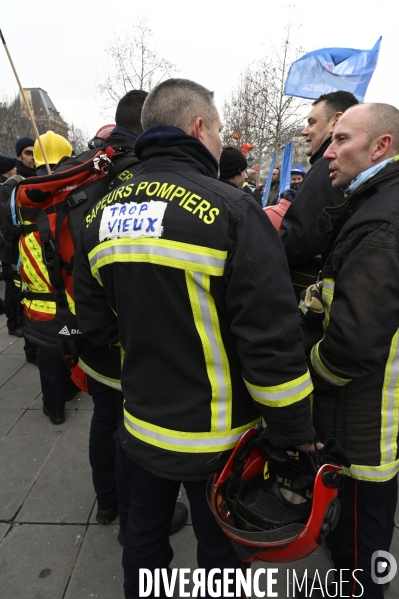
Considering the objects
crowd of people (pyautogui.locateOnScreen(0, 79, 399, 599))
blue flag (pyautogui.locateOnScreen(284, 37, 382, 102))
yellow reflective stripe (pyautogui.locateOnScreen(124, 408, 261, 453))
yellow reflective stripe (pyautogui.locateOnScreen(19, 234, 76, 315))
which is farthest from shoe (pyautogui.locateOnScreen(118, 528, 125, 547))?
blue flag (pyautogui.locateOnScreen(284, 37, 382, 102))

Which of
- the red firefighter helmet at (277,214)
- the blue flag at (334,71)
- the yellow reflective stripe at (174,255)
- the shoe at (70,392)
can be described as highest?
the blue flag at (334,71)

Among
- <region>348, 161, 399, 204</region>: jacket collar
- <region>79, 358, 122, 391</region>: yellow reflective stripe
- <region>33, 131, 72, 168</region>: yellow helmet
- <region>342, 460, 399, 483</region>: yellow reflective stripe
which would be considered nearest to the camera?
<region>348, 161, 399, 204</region>: jacket collar

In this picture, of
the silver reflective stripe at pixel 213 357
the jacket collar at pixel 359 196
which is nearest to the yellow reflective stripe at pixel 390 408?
the jacket collar at pixel 359 196

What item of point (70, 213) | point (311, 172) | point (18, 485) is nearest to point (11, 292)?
point (18, 485)

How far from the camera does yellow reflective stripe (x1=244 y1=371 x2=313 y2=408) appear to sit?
1234mm

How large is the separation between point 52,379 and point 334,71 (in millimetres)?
4654

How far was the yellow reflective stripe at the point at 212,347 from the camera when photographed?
1234 millimetres

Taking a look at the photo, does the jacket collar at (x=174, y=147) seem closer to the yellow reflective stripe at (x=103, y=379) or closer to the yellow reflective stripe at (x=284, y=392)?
the yellow reflective stripe at (x=284, y=392)

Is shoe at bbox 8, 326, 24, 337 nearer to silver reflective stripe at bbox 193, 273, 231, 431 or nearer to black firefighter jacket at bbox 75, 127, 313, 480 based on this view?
black firefighter jacket at bbox 75, 127, 313, 480

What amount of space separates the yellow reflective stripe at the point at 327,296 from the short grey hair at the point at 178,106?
2.42 feet

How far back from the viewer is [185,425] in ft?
4.53

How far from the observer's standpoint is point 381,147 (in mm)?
1580

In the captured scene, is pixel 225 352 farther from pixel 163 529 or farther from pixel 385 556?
pixel 385 556

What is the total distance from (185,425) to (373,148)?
129 centimetres
